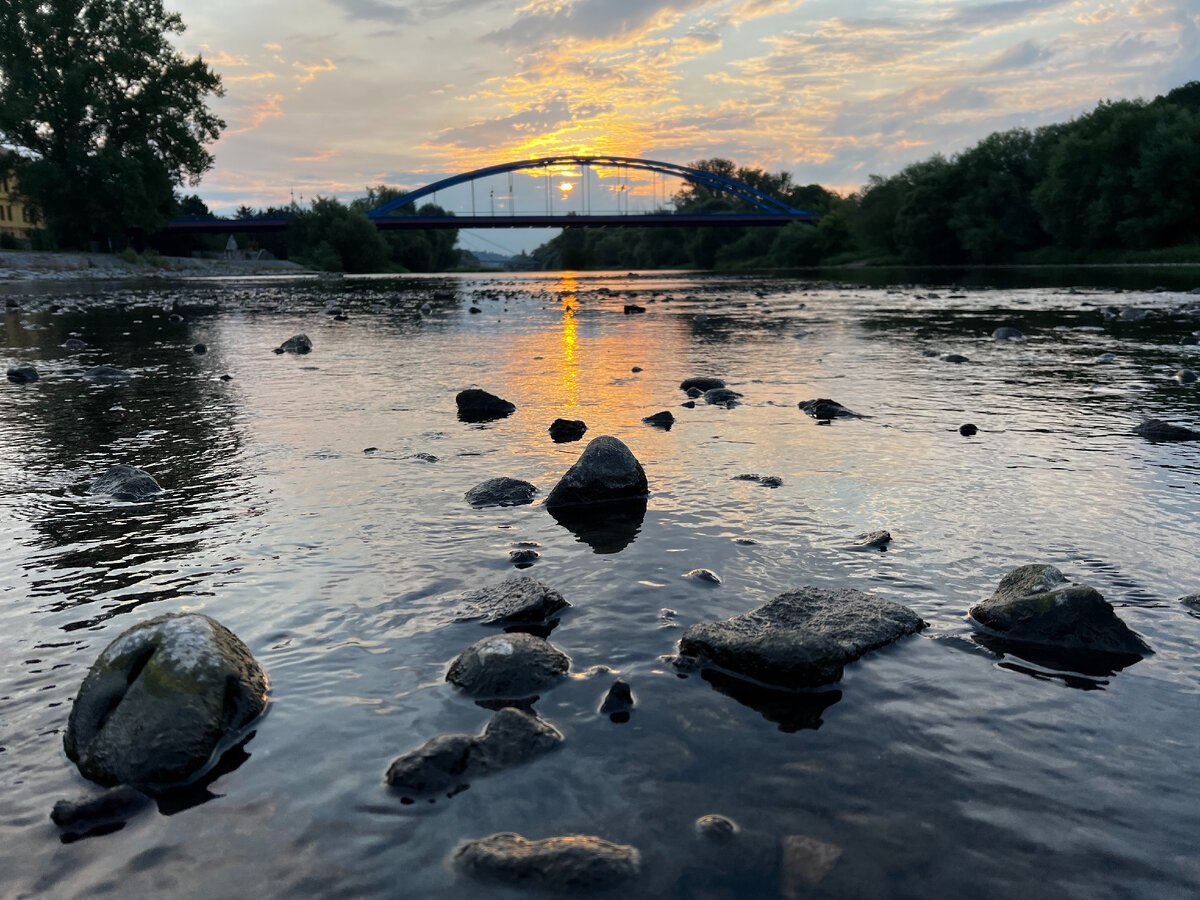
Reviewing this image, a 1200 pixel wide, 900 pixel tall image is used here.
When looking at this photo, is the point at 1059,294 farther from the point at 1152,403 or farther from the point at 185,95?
the point at 185,95

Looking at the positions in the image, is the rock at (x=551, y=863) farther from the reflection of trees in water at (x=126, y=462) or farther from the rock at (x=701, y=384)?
the rock at (x=701, y=384)

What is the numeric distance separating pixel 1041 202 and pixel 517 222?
64.6 metres

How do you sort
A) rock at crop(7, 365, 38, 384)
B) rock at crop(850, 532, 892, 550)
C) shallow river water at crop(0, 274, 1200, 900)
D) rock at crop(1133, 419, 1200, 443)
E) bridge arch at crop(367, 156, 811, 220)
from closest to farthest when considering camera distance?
shallow river water at crop(0, 274, 1200, 900) < rock at crop(850, 532, 892, 550) < rock at crop(1133, 419, 1200, 443) < rock at crop(7, 365, 38, 384) < bridge arch at crop(367, 156, 811, 220)

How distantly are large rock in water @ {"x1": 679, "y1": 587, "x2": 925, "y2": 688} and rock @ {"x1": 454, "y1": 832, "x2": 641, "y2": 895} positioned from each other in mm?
1407

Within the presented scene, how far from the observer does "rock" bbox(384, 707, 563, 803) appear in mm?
3293

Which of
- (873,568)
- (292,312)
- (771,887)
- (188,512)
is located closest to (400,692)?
(771,887)

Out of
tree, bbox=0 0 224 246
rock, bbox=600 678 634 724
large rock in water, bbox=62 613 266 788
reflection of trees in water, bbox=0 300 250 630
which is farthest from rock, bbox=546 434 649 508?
tree, bbox=0 0 224 246

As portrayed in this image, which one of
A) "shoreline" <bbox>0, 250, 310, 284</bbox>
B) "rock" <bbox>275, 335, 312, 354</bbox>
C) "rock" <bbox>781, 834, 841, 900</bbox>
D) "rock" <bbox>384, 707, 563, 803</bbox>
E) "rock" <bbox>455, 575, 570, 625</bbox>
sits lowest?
"rock" <bbox>781, 834, 841, 900</bbox>

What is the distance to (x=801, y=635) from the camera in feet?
13.6

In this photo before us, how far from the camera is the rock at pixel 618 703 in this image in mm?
3766

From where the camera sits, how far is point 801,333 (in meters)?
22.0

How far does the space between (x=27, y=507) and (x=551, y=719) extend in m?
5.59

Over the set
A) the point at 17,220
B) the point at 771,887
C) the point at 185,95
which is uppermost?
the point at 185,95

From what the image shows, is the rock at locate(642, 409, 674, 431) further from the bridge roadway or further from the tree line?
the bridge roadway
